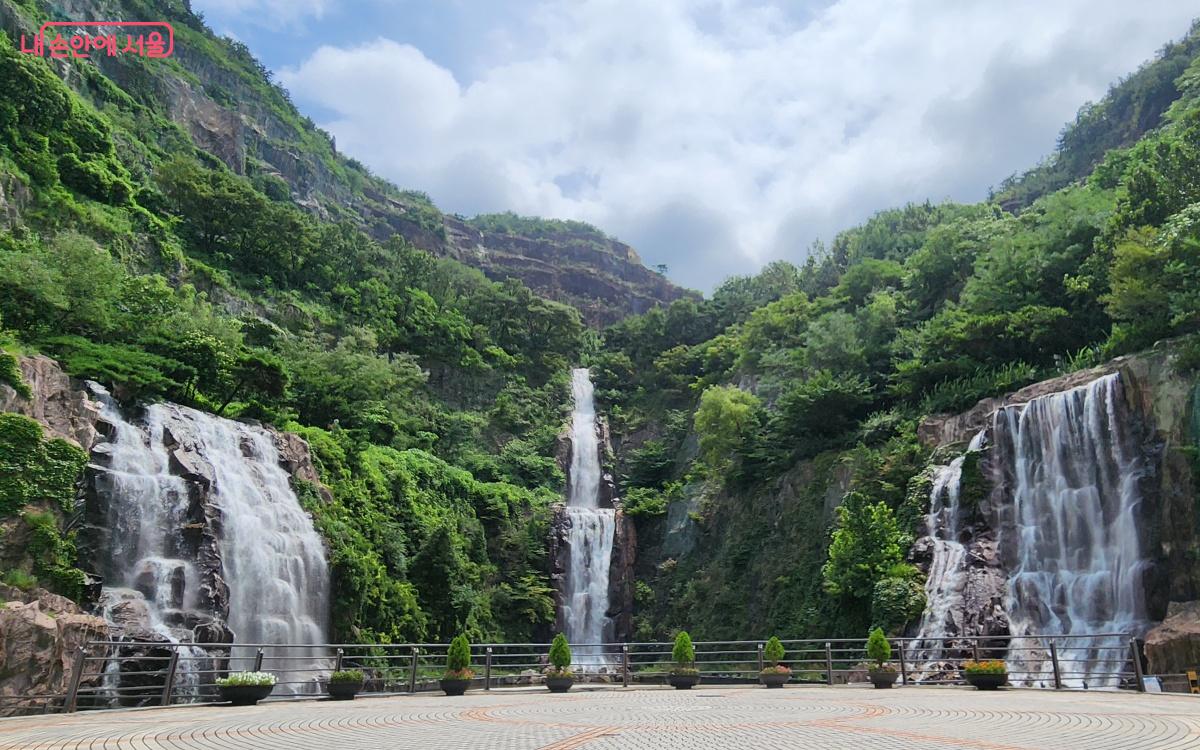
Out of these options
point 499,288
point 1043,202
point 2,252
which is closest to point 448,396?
point 499,288

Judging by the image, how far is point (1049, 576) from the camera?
20859 mm

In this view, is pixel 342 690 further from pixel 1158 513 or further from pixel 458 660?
pixel 1158 513

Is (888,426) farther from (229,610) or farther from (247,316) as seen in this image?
(247,316)

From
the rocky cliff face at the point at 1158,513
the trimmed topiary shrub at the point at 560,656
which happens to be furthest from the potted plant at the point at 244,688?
the rocky cliff face at the point at 1158,513

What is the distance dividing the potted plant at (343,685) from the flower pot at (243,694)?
179cm

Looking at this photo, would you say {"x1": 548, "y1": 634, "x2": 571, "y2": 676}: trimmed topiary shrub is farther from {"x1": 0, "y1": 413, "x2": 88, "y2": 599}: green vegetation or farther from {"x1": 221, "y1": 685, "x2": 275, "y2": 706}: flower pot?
{"x1": 0, "y1": 413, "x2": 88, "y2": 599}: green vegetation

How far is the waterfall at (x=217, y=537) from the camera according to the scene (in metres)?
18.1

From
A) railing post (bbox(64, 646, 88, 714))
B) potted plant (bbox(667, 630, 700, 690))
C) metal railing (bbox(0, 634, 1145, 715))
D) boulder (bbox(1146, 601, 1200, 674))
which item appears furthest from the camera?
potted plant (bbox(667, 630, 700, 690))

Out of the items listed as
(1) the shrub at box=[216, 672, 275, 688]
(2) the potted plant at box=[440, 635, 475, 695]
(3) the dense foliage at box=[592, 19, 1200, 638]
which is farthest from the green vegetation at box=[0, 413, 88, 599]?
(3) the dense foliage at box=[592, 19, 1200, 638]

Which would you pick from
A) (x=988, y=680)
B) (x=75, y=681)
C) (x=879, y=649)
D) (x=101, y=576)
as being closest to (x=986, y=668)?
(x=988, y=680)

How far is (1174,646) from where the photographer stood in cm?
1536

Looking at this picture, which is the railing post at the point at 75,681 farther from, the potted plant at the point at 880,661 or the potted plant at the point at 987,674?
the potted plant at the point at 987,674

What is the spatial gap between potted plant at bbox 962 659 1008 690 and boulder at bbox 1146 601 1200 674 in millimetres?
3419

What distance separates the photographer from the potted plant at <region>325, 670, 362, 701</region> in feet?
48.0
